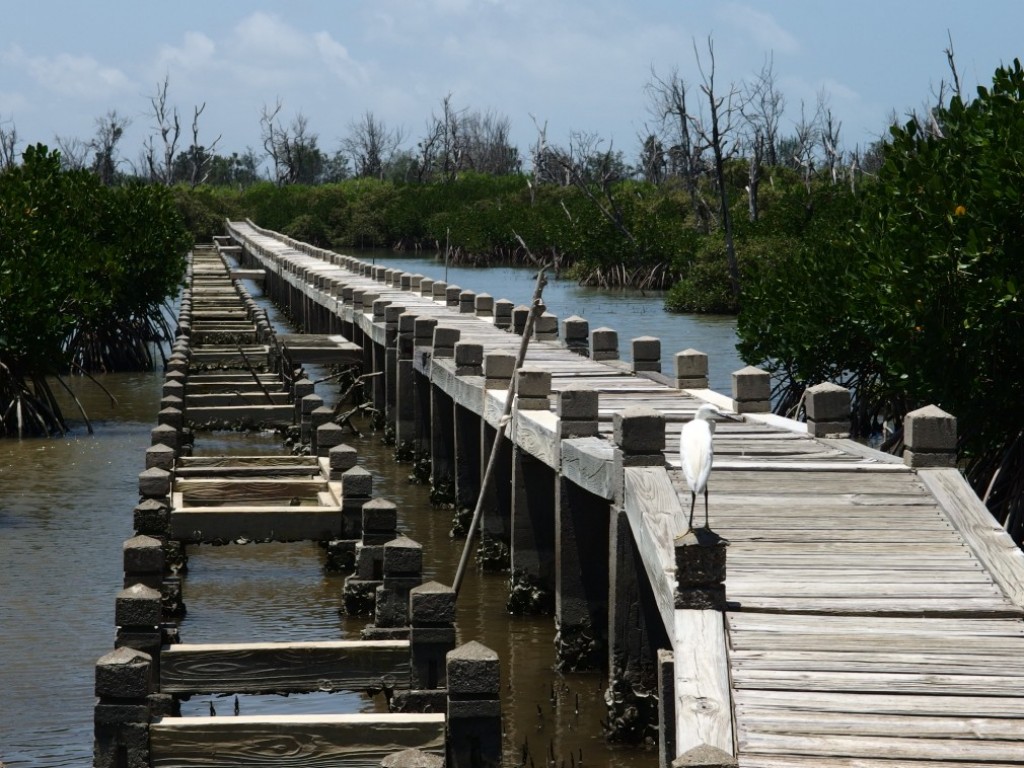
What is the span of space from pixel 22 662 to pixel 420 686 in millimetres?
4690

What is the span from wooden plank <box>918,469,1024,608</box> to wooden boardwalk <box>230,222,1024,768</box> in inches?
0.5

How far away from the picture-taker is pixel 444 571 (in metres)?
16.6

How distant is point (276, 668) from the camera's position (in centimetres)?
937

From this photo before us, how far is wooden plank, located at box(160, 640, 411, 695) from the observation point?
30.6ft

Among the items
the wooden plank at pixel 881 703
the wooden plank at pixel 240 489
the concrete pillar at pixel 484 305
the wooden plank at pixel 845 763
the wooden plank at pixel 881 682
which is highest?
the concrete pillar at pixel 484 305

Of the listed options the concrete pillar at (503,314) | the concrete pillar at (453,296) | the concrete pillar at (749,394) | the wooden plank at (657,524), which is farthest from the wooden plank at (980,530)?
the concrete pillar at (453,296)

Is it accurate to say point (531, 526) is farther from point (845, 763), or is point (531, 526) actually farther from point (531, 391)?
point (845, 763)

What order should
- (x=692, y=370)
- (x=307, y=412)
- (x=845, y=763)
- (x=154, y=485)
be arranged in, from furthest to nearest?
(x=307, y=412), (x=692, y=370), (x=154, y=485), (x=845, y=763)

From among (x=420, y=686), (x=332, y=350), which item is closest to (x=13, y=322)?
(x=332, y=350)

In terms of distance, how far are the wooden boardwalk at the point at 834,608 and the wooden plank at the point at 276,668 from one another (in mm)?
1648

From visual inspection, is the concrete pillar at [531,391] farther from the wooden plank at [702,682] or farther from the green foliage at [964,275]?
the wooden plank at [702,682]

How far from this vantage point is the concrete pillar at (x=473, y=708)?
811cm

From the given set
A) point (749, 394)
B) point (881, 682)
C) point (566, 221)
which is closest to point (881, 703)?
point (881, 682)

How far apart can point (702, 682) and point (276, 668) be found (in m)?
2.91
